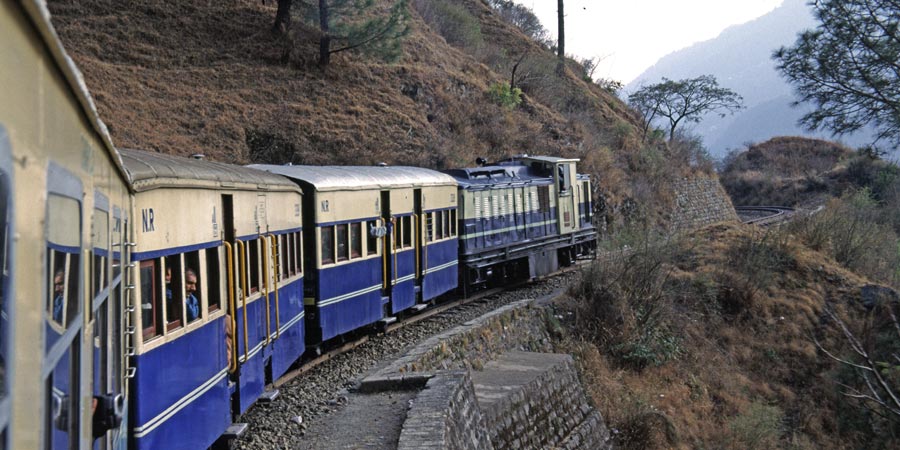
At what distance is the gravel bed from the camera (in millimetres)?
8336

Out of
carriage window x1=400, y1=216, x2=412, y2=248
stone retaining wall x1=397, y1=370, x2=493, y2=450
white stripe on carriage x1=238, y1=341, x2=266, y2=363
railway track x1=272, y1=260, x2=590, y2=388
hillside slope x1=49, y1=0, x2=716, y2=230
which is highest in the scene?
hillside slope x1=49, y1=0, x2=716, y2=230

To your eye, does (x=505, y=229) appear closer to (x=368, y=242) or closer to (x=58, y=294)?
(x=368, y=242)

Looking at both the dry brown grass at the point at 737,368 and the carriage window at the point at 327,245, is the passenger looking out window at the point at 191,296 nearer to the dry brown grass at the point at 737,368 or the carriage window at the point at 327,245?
the carriage window at the point at 327,245

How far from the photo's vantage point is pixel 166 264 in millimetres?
5832

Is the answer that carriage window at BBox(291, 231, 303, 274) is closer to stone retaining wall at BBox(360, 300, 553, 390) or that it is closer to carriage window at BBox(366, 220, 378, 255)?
stone retaining wall at BBox(360, 300, 553, 390)

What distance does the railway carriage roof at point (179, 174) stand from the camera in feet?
17.2

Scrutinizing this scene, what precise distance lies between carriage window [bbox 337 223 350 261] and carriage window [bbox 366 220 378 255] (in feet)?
2.18

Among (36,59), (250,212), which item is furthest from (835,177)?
(36,59)

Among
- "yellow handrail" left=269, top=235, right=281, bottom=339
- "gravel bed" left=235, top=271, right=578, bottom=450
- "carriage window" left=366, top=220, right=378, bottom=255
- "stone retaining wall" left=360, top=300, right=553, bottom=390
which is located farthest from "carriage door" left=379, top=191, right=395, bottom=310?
"yellow handrail" left=269, top=235, right=281, bottom=339

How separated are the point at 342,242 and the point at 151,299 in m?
6.31

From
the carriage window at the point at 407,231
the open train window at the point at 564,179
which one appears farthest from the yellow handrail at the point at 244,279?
the open train window at the point at 564,179

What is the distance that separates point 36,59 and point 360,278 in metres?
10.6

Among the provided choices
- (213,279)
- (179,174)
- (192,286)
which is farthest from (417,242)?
(179,174)

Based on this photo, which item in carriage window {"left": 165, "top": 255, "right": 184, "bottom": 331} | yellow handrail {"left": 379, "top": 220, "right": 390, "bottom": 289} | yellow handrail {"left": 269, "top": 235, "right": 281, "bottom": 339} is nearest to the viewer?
carriage window {"left": 165, "top": 255, "right": 184, "bottom": 331}
